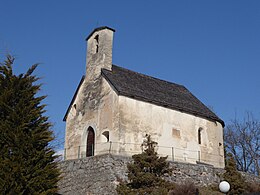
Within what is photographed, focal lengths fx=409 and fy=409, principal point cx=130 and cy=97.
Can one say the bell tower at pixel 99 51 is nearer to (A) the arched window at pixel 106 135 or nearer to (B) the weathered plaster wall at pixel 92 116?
(B) the weathered plaster wall at pixel 92 116

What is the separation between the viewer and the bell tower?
1153 inches

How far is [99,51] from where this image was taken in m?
29.7

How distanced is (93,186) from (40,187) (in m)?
7.23

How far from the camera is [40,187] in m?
16.1

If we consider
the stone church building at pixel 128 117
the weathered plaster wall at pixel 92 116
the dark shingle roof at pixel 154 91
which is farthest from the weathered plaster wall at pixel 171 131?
the weathered plaster wall at pixel 92 116

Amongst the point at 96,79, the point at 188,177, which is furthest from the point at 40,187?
the point at 96,79

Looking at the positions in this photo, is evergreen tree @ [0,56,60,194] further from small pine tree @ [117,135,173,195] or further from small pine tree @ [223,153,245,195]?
small pine tree @ [223,153,245,195]

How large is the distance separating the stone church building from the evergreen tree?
9.10 meters

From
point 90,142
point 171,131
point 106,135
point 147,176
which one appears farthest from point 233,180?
point 90,142

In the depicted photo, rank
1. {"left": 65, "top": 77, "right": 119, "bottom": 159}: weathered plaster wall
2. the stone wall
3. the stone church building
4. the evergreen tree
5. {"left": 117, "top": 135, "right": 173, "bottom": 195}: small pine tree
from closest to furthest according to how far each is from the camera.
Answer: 1. the evergreen tree
2. {"left": 117, "top": 135, "right": 173, "bottom": 195}: small pine tree
3. the stone wall
4. the stone church building
5. {"left": 65, "top": 77, "right": 119, "bottom": 159}: weathered plaster wall

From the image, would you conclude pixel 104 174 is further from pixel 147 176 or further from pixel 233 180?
pixel 233 180

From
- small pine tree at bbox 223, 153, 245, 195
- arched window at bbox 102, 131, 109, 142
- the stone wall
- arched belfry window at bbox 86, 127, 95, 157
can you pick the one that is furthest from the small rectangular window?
arched belfry window at bbox 86, 127, 95, 157

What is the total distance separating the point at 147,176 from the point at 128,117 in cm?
565

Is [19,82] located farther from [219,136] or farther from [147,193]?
[219,136]
